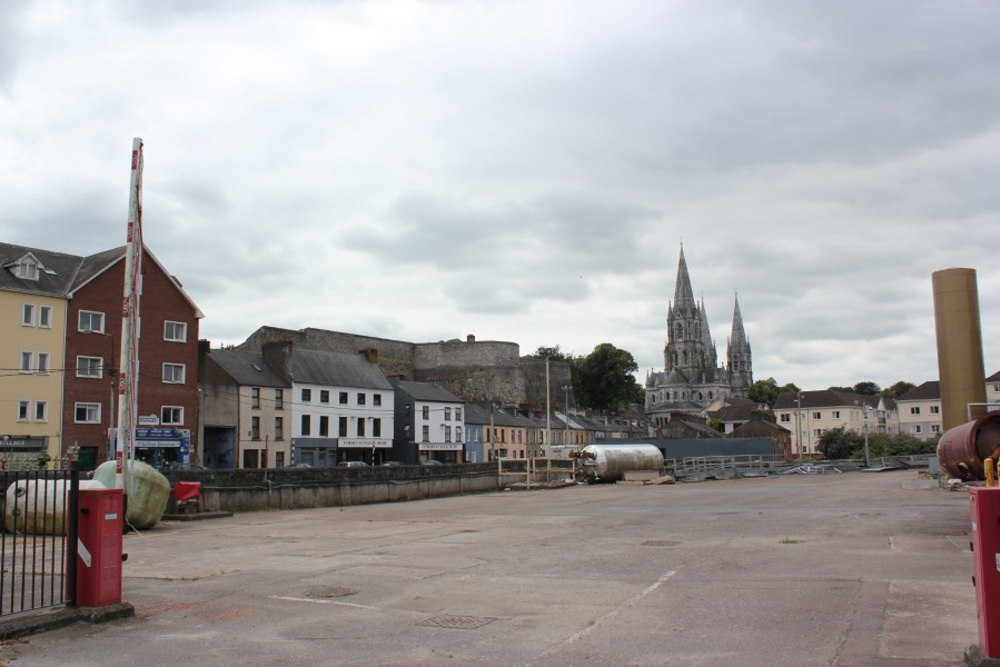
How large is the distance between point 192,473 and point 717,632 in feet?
80.9

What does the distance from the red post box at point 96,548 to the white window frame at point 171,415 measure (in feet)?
143

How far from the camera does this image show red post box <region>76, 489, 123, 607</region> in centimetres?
888

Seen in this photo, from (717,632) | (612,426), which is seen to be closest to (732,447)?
(612,426)

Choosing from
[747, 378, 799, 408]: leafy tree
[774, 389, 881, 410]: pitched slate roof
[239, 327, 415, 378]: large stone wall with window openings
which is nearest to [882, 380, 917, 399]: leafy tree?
[747, 378, 799, 408]: leafy tree

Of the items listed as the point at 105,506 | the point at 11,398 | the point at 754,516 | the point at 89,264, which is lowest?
the point at 754,516

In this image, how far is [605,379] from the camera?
131m

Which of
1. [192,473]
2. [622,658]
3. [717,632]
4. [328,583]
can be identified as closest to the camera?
[622,658]

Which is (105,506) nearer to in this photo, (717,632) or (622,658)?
(622,658)

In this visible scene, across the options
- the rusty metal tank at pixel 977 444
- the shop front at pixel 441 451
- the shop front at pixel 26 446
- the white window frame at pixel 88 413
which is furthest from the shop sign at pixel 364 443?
the rusty metal tank at pixel 977 444

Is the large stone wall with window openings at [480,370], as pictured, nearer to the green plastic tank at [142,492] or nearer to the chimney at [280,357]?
the chimney at [280,357]

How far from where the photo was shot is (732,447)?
8544 cm

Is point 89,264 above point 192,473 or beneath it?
above

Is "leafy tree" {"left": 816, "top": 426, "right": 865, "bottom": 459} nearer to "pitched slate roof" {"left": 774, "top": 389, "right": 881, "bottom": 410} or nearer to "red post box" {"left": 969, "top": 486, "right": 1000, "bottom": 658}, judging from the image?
"pitched slate roof" {"left": 774, "top": 389, "right": 881, "bottom": 410}

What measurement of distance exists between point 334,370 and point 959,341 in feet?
178
